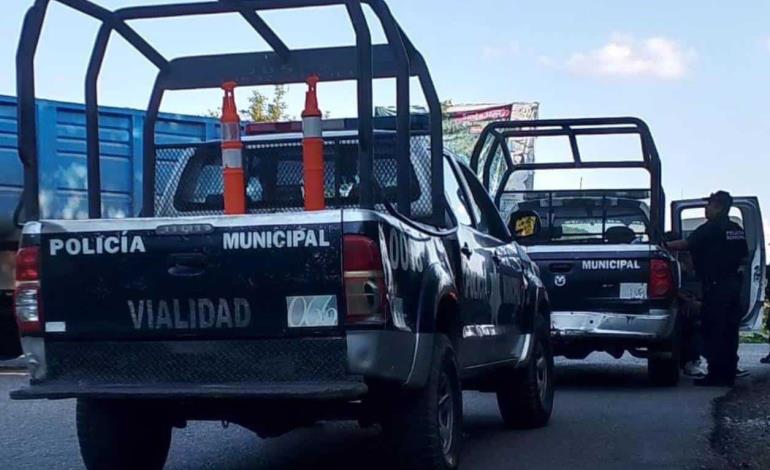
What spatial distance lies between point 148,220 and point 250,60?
6.08 ft

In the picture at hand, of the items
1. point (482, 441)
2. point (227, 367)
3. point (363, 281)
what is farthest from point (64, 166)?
point (363, 281)

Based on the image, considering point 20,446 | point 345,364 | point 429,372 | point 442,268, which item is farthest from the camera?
point 20,446

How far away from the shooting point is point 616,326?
10922 mm

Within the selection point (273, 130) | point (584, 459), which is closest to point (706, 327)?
point (584, 459)

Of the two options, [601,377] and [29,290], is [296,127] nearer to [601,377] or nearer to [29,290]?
[29,290]

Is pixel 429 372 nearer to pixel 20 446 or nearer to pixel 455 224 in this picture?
pixel 455 224

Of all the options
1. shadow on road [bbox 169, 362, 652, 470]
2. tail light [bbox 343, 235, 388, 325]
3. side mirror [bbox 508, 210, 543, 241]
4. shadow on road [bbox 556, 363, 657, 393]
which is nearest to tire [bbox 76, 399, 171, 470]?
shadow on road [bbox 169, 362, 652, 470]

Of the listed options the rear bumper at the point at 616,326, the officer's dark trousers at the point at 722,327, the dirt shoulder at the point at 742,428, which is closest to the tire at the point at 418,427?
the dirt shoulder at the point at 742,428

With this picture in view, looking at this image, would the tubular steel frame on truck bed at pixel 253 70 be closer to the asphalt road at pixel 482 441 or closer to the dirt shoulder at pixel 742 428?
the asphalt road at pixel 482 441

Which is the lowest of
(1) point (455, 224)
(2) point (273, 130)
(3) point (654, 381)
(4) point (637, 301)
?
(3) point (654, 381)

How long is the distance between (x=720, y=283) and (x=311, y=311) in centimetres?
684

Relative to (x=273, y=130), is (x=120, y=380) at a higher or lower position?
lower

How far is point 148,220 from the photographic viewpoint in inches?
227

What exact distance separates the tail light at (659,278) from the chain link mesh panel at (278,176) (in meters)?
4.03
